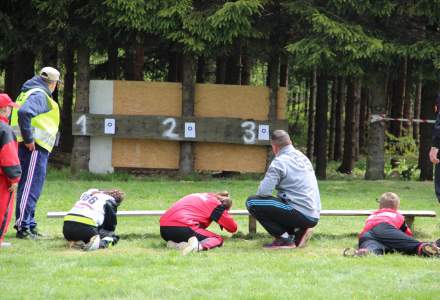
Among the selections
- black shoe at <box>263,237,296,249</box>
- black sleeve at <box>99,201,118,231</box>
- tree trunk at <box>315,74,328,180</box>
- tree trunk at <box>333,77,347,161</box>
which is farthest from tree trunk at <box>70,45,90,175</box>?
black shoe at <box>263,237,296,249</box>

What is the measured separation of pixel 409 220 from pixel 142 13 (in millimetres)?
8861

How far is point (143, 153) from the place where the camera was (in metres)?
19.6

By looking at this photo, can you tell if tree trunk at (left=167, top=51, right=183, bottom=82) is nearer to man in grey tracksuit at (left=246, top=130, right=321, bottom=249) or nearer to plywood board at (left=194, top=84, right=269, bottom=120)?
plywood board at (left=194, top=84, right=269, bottom=120)

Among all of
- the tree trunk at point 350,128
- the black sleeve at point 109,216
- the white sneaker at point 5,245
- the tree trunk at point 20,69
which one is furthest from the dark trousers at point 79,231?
the tree trunk at point 350,128

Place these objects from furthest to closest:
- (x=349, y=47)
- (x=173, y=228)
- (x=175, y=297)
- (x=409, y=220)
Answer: (x=349, y=47)
(x=409, y=220)
(x=173, y=228)
(x=175, y=297)

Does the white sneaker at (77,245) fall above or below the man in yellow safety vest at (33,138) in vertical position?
below

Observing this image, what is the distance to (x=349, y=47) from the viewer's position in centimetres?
1725

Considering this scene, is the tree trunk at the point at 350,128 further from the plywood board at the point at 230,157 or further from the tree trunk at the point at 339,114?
the plywood board at the point at 230,157

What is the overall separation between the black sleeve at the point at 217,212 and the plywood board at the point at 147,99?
10029 millimetres

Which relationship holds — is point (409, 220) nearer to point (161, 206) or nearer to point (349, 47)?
point (161, 206)

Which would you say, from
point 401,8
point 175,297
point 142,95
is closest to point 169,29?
point 142,95

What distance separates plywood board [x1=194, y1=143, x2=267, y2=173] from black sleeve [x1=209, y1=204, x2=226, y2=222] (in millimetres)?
9952

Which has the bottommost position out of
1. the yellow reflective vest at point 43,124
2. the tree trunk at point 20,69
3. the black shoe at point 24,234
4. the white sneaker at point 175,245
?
the black shoe at point 24,234

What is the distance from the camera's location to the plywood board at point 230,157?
1959 centimetres
